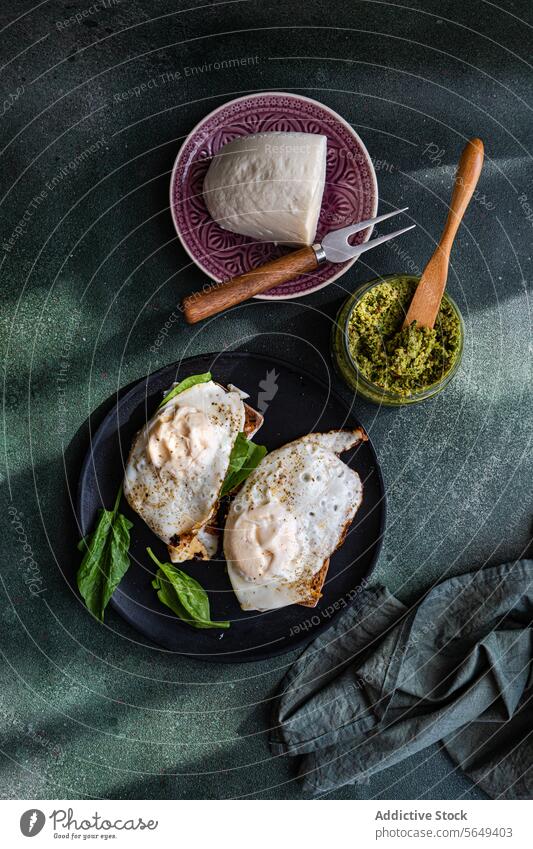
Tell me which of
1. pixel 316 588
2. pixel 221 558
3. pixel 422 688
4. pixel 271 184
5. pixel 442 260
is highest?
pixel 271 184

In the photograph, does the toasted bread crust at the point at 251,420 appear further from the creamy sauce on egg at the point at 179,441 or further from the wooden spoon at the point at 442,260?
the wooden spoon at the point at 442,260

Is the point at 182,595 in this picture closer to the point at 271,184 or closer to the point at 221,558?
the point at 221,558

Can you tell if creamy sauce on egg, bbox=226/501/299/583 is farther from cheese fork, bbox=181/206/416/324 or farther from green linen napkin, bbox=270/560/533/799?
cheese fork, bbox=181/206/416/324

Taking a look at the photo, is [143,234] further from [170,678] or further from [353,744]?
[353,744]

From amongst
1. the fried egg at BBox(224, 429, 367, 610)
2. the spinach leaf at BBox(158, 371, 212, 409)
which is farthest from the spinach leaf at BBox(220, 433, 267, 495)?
the spinach leaf at BBox(158, 371, 212, 409)

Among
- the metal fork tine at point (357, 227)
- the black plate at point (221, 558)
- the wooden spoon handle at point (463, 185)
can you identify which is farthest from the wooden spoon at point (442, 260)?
the black plate at point (221, 558)

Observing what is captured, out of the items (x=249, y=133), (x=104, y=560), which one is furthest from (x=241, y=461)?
(x=249, y=133)
